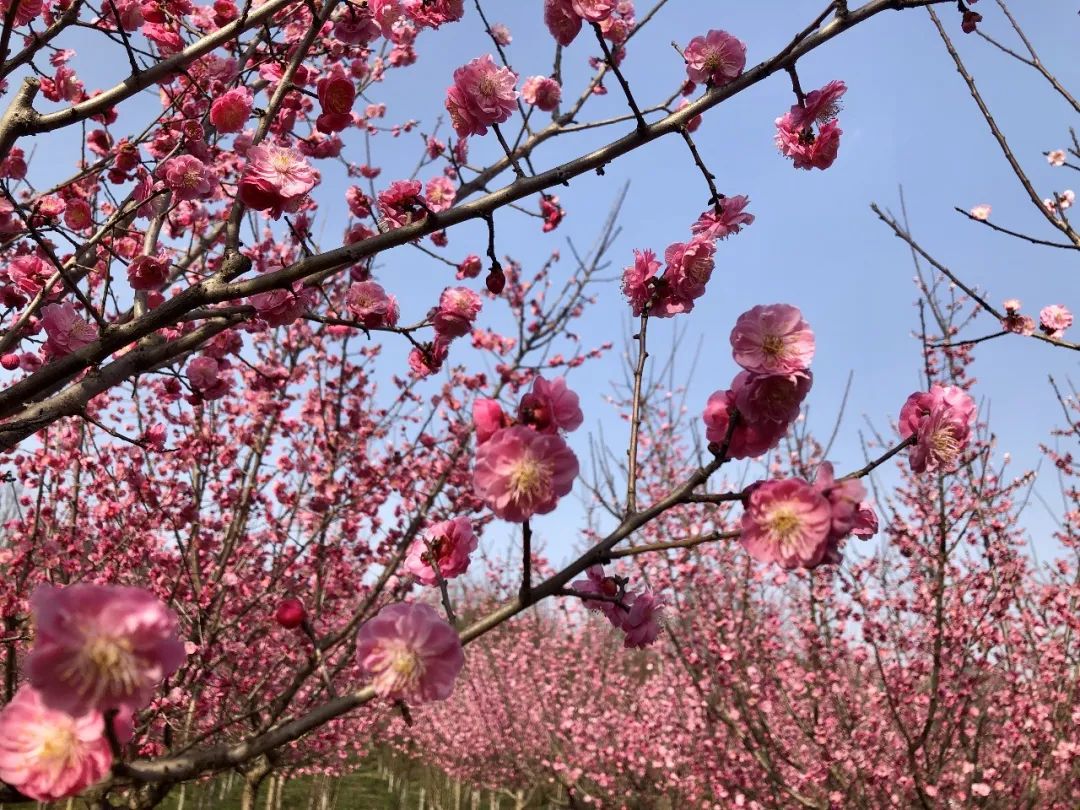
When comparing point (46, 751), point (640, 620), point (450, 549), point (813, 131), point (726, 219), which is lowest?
point (46, 751)

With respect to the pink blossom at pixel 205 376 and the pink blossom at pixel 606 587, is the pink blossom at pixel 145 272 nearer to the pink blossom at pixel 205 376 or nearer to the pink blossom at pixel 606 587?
the pink blossom at pixel 205 376

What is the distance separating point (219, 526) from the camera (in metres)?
6.18

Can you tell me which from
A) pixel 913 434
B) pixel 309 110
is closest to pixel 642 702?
pixel 309 110

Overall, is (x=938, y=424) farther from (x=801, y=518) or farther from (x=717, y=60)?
(x=717, y=60)

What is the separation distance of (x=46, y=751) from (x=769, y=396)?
1.35 metres

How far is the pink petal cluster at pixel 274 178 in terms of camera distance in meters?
2.00

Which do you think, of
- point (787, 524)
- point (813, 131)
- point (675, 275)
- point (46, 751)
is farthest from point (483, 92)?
point (46, 751)

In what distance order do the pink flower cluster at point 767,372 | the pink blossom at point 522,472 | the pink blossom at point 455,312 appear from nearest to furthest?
the pink blossom at point 522,472 → the pink flower cluster at point 767,372 → the pink blossom at point 455,312

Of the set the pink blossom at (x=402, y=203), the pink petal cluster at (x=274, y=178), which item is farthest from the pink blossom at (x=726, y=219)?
the pink petal cluster at (x=274, y=178)

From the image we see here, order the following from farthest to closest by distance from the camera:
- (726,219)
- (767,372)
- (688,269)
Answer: (726,219)
(688,269)
(767,372)

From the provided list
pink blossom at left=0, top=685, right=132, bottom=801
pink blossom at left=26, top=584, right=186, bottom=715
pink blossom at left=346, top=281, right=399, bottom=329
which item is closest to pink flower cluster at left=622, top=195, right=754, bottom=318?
pink blossom at left=346, top=281, right=399, bottom=329

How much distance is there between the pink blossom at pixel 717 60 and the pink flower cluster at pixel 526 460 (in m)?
1.19

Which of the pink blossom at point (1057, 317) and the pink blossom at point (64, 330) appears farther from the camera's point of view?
the pink blossom at point (1057, 317)

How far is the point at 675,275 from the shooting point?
1.79 m
